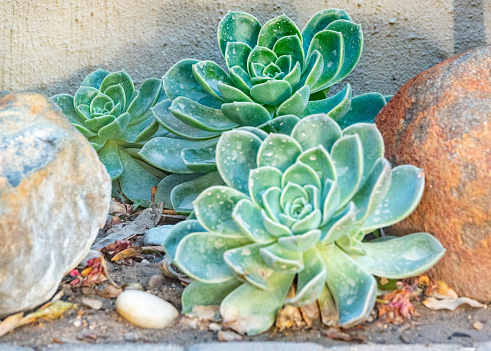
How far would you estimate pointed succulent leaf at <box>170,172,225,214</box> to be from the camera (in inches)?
72.3

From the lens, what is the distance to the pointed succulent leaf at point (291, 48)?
1.86 m

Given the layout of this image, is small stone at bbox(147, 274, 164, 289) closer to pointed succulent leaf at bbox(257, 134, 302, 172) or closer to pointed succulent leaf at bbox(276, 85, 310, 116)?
pointed succulent leaf at bbox(257, 134, 302, 172)

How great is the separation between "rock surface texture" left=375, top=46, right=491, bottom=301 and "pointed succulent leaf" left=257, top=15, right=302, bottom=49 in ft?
1.98

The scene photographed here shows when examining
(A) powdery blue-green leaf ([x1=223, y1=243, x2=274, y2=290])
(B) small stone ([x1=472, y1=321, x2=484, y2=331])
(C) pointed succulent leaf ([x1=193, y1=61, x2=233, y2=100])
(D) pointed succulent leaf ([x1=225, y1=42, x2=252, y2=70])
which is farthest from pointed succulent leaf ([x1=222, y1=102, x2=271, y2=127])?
(B) small stone ([x1=472, y1=321, x2=484, y2=331])

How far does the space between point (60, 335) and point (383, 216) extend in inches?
34.3

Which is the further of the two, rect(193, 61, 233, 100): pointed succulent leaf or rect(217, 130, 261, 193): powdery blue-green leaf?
rect(193, 61, 233, 100): pointed succulent leaf

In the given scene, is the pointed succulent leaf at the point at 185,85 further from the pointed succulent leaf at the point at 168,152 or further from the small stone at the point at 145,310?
the small stone at the point at 145,310

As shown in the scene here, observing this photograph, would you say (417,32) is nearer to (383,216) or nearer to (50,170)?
(383,216)

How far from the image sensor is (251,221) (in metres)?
1.24

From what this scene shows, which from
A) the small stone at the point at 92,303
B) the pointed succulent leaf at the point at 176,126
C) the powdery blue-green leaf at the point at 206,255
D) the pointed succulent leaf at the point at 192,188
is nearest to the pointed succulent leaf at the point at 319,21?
the pointed succulent leaf at the point at 176,126

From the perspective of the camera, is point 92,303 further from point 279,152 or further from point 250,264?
point 279,152

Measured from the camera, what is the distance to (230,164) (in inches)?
54.2

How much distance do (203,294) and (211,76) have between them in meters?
0.91

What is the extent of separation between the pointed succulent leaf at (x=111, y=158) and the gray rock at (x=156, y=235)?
1.13 feet
